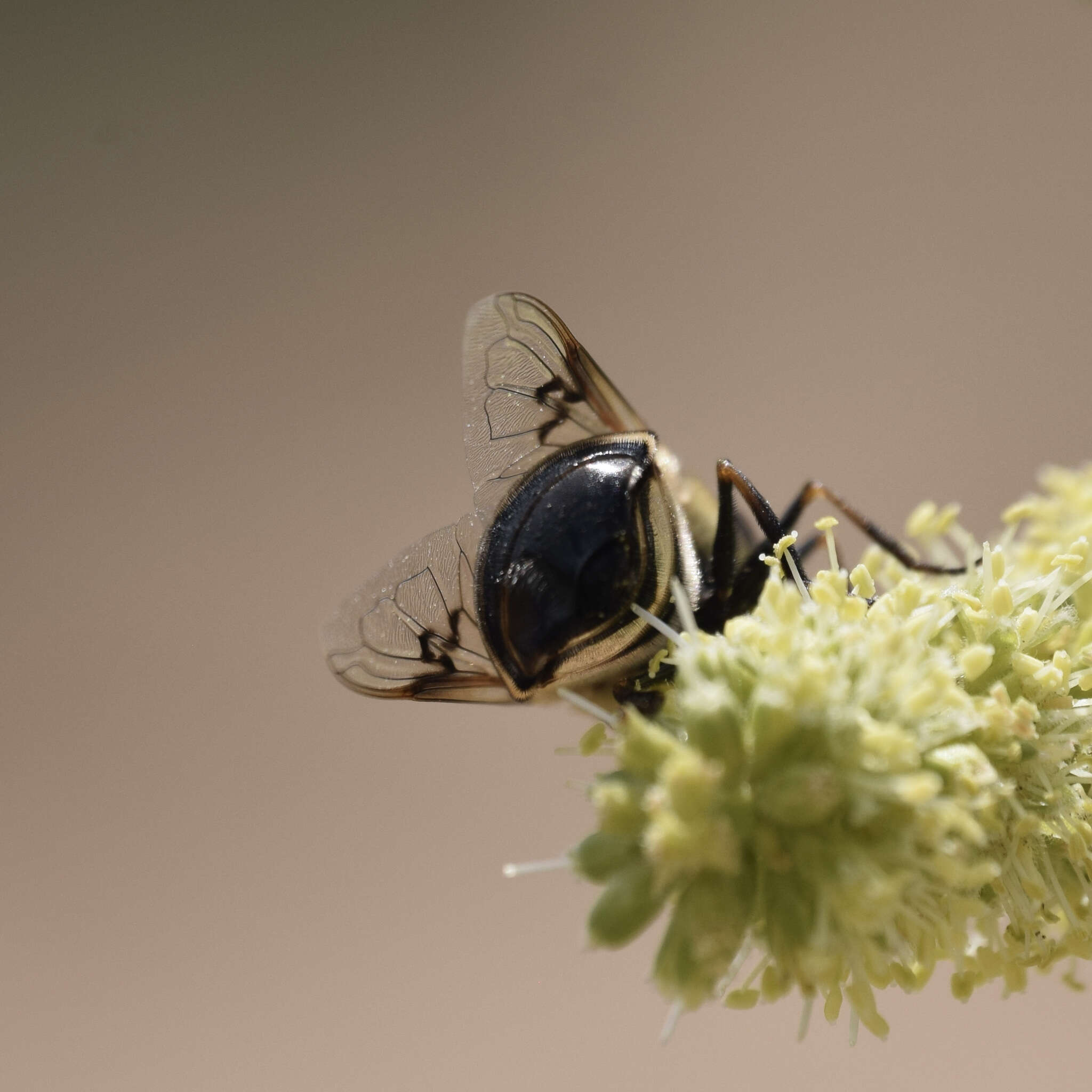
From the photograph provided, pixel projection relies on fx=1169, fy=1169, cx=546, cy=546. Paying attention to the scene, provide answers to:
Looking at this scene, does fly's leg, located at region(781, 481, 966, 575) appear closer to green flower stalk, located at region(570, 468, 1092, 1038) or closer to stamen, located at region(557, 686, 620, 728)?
green flower stalk, located at region(570, 468, 1092, 1038)

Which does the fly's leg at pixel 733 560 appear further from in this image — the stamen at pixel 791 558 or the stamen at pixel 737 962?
the stamen at pixel 737 962

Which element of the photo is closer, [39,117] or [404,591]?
[404,591]

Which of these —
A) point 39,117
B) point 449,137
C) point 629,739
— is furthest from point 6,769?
point 629,739

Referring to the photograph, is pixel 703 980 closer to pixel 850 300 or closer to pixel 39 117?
pixel 850 300

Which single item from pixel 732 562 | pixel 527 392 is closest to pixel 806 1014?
pixel 732 562

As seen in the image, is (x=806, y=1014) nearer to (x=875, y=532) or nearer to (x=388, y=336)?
(x=875, y=532)

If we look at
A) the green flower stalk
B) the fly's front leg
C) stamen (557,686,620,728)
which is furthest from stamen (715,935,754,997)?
the fly's front leg

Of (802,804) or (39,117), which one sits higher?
(39,117)
